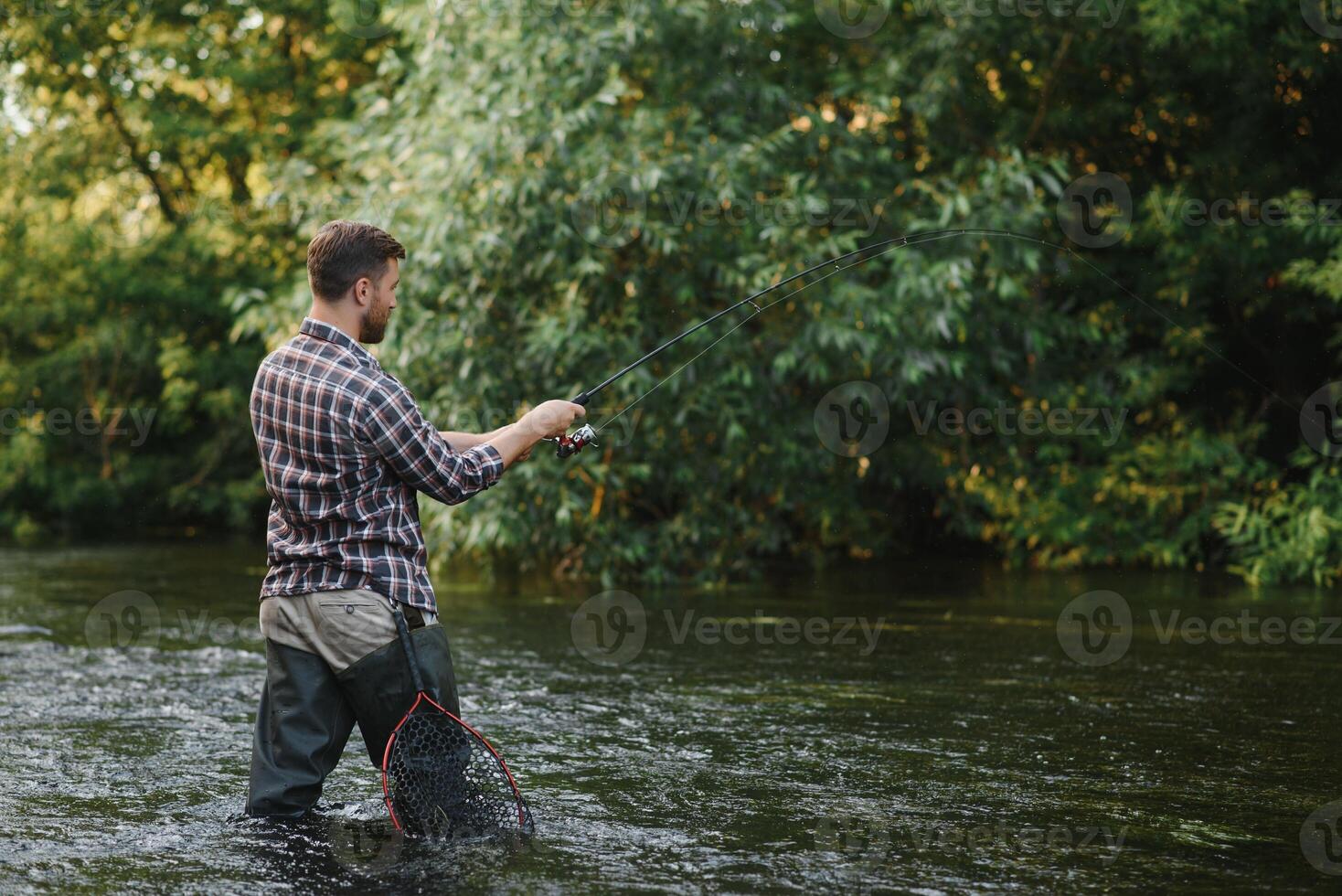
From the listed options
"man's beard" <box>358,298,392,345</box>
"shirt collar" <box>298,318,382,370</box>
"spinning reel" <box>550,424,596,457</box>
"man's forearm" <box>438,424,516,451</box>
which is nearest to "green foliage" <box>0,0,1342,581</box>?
"spinning reel" <box>550,424,596,457</box>

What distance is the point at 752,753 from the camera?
17.3 feet

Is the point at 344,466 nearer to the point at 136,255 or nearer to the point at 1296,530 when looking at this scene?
the point at 1296,530

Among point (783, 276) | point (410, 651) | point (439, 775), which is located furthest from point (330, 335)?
point (783, 276)

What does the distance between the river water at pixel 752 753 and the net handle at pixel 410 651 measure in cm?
44

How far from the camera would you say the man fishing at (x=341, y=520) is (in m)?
3.82

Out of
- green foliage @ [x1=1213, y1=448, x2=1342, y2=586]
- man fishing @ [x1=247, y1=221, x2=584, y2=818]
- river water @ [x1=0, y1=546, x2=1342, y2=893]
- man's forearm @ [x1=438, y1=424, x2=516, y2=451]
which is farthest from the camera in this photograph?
green foliage @ [x1=1213, y1=448, x2=1342, y2=586]

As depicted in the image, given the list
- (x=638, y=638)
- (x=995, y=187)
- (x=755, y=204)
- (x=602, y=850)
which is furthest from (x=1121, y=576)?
(x=602, y=850)

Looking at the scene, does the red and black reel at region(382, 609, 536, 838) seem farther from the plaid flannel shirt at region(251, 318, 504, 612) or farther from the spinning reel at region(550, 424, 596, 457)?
the spinning reel at region(550, 424, 596, 457)

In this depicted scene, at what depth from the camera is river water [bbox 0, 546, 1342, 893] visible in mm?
3715

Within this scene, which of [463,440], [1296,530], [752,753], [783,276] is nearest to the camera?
[463,440]

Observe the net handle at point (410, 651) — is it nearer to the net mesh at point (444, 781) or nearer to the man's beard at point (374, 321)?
the net mesh at point (444, 781)

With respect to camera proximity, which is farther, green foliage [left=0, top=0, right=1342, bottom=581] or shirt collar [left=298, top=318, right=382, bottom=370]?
green foliage [left=0, top=0, right=1342, bottom=581]

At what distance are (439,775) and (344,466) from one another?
0.87 meters

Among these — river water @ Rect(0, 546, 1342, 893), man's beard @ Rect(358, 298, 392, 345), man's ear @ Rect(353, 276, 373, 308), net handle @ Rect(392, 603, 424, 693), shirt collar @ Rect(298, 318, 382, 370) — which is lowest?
river water @ Rect(0, 546, 1342, 893)
